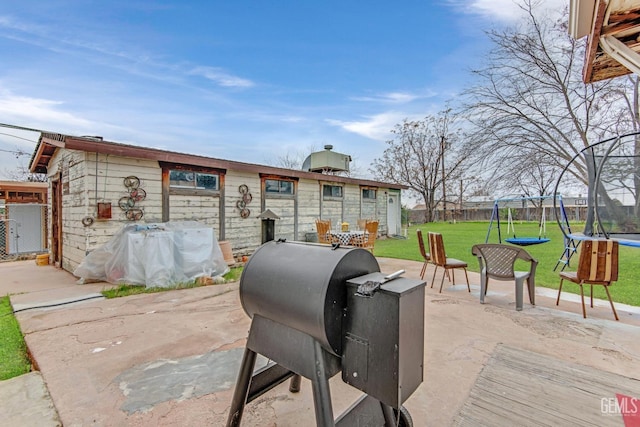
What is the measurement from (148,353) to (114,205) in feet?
12.2

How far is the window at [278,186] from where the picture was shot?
25.7 ft

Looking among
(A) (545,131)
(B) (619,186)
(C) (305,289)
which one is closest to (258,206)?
(C) (305,289)

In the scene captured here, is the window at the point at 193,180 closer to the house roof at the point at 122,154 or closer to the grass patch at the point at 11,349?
the house roof at the point at 122,154

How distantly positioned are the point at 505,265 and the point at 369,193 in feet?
27.3

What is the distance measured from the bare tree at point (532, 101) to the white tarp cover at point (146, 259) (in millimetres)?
11136

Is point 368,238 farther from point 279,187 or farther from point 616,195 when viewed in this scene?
point 616,195

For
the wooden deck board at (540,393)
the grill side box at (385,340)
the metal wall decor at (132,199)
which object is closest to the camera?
the grill side box at (385,340)

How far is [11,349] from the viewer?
255 centimetres

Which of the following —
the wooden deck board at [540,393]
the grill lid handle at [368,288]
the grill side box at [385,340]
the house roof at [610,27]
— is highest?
the house roof at [610,27]

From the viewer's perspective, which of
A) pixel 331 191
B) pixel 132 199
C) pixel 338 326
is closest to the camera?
pixel 338 326

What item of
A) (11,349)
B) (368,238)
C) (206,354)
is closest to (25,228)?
(11,349)

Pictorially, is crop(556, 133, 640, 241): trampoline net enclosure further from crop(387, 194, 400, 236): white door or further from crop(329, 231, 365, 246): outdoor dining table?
crop(387, 194, 400, 236): white door

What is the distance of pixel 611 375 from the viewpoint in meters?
2.05

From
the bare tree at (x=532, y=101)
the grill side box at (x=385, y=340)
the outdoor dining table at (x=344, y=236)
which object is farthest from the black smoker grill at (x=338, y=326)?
the bare tree at (x=532, y=101)
